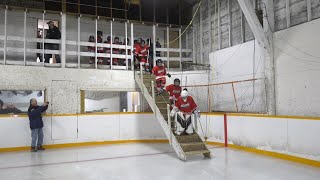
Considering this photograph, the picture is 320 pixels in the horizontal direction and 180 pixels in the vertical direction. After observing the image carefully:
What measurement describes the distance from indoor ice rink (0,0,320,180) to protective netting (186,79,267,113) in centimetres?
4

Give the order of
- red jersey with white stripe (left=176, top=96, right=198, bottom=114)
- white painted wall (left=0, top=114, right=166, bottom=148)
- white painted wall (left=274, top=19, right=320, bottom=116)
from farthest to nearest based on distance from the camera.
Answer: white painted wall (left=0, top=114, right=166, bottom=148)
red jersey with white stripe (left=176, top=96, right=198, bottom=114)
white painted wall (left=274, top=19, right=320, bottom=116)

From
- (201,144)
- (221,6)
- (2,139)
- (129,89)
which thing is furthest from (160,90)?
(2,139)

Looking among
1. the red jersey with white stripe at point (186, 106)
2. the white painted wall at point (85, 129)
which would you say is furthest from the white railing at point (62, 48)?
the red jersey with white stripe at point (186, 106)

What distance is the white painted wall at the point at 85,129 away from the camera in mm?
8556

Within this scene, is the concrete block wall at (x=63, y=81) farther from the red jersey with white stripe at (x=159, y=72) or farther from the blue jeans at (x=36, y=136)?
the red jersey with white stripe at (x=159, y=72)

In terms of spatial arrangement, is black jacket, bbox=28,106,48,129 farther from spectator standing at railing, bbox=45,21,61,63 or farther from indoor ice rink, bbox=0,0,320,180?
spectator standing at railing, bbox=45,21,61,63

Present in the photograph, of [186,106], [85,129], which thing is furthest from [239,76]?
[85,129]

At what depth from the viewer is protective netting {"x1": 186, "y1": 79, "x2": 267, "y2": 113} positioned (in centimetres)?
878

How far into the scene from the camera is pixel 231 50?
33.1 ft

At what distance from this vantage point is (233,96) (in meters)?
9.84

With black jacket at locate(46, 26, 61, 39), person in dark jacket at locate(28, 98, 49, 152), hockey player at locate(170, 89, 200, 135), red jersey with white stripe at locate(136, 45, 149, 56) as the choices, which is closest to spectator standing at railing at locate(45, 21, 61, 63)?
black jacket at locate(46, 26, 61, 39)

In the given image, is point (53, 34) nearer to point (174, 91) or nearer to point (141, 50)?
point (141, 50)

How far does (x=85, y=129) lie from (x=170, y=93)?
326 centimetres

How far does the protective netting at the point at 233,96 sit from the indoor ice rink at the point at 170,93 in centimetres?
4
